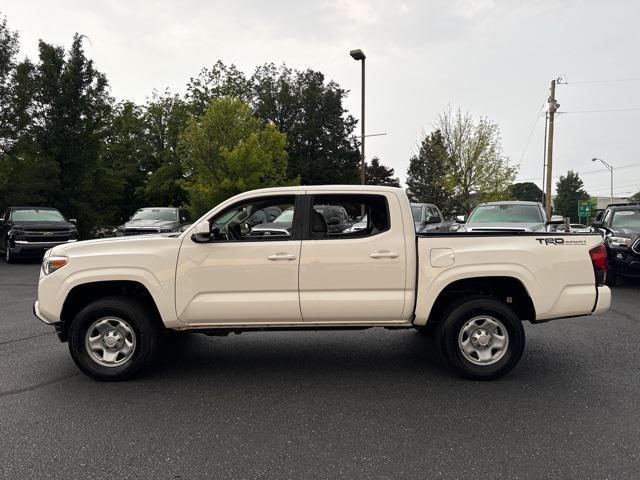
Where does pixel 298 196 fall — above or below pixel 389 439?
above

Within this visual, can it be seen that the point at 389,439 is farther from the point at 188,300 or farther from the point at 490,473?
the point at 188,300

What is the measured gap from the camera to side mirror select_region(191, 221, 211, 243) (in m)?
4.56

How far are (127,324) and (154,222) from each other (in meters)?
15.0

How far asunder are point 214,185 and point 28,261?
1178 cm

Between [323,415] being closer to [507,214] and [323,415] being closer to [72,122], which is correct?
[507,214]

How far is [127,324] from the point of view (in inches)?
185

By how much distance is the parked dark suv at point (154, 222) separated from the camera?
18.3 m

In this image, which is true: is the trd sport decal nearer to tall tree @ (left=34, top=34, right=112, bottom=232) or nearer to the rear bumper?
the rear bumper

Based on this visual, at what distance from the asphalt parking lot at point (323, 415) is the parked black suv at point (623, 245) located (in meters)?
4.49

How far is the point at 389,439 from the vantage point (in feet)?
11.4

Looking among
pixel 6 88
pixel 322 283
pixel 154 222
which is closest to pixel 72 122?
pixel 6 88

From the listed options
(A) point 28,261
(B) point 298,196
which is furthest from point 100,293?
(A) point 28,261

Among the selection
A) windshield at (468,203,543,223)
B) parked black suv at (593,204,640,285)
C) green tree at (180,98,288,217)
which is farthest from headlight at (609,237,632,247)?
green tree at (180,98,288,217)

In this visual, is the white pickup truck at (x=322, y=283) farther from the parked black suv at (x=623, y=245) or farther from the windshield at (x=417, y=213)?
the windshield at (x=417, y=213)
